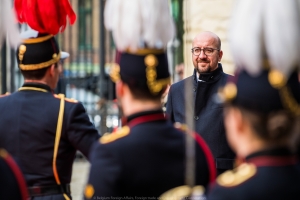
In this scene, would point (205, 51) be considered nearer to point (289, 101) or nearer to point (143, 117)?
point (143, 117)

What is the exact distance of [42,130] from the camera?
Answer: 14.4ft

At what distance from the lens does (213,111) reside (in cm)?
574

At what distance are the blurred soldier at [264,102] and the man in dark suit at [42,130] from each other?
168cm

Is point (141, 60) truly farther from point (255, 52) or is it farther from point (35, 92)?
point (35, 92)

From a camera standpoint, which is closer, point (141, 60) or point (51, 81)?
point (141, 60)

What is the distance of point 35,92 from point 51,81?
12cm

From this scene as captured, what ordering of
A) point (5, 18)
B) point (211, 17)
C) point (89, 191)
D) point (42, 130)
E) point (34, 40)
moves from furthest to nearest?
point (211, 17) → point (34, 40) → point (42, 130) → point (5, 18) → point (89, 191)

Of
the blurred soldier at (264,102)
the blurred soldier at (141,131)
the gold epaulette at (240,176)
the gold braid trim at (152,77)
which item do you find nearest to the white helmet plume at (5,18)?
the blurred soldier at (141,131)

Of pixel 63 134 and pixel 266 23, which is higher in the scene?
pixel 266 23

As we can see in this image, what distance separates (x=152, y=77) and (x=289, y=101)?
77cm

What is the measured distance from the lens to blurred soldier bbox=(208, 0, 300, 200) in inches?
108

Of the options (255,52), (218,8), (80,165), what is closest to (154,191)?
(255,52)

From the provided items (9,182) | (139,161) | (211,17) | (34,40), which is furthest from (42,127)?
(211,17)

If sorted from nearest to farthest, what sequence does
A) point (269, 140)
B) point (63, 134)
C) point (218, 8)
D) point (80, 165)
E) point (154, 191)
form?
point (269, 140) < point (154, 191) < point (63, 134) < point (218, 8) < point (80, 165)
